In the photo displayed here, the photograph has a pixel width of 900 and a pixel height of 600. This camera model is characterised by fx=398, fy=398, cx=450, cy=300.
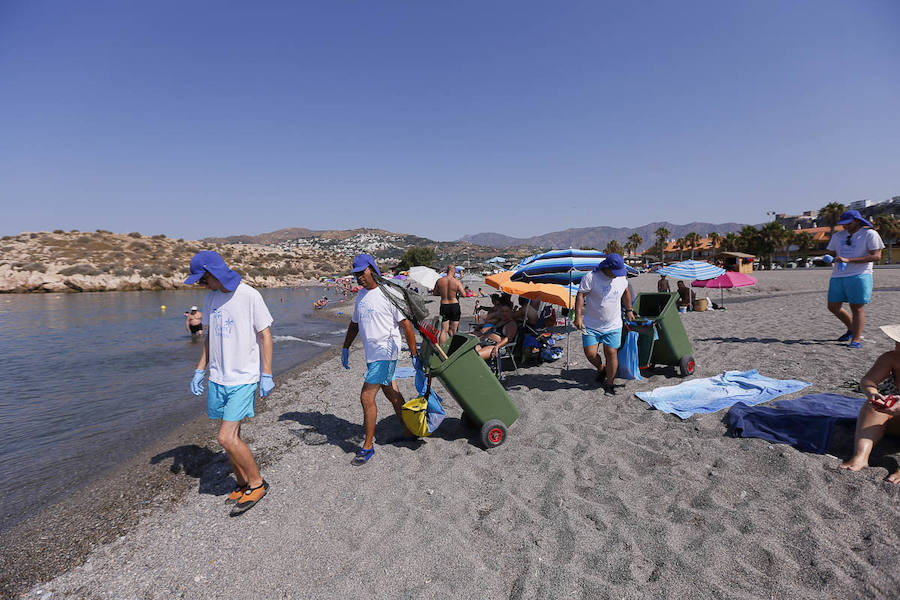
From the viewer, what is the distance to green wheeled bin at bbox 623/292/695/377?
5746 mm

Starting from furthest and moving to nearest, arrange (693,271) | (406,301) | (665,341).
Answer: (693,271), (665,341), (406,301)

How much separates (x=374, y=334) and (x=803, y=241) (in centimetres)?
8023

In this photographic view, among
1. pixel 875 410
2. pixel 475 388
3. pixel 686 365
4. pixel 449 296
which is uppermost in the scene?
pixel 449 296

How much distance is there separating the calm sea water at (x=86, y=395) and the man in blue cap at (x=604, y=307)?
20.6ft

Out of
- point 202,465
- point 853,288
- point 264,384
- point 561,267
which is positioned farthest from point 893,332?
point 202,465

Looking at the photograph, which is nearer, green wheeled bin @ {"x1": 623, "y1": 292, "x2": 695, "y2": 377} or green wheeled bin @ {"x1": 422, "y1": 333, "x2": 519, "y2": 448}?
green wheeled bin @ {"x1": 422, "y1": 333, "x2": 519, "y2": 448}

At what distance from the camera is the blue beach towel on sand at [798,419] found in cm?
336

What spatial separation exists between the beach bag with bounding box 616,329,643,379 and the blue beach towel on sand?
156 centimetres

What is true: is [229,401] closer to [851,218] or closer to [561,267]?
[561,267]

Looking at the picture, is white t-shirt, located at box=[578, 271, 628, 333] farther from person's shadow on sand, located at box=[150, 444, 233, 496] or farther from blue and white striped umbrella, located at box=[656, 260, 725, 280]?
blue and white striped umbrella, located at box=[656, 260, 725, 280]

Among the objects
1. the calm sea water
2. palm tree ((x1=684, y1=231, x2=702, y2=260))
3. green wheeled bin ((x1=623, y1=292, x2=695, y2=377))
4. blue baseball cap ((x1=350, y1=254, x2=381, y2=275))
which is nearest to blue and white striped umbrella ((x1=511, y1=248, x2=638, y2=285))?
green wheeled bin ((x1=623, y1=292, x2=695, y2=377))

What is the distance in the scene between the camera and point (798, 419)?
3584mm

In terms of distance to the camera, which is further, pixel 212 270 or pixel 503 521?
pixel 212 270

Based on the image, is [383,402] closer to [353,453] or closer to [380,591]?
→ [353,453]
